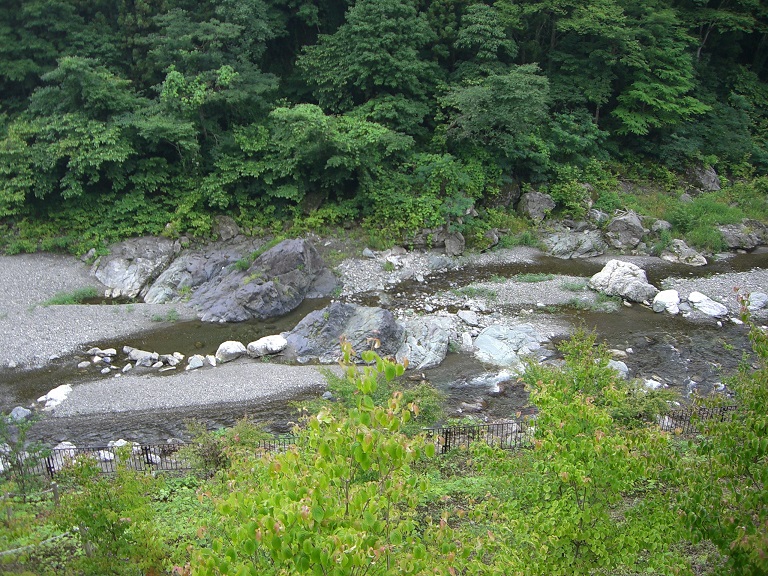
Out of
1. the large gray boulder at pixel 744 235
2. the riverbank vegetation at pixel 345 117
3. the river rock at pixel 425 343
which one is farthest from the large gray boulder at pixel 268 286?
the large gray boulder at pixel 744 235

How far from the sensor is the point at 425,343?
703 inches

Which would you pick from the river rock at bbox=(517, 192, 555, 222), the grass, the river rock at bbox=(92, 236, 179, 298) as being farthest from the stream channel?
the river rock at bbox=(517, 192, 555, 222)

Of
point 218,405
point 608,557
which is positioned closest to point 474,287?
point 218,405

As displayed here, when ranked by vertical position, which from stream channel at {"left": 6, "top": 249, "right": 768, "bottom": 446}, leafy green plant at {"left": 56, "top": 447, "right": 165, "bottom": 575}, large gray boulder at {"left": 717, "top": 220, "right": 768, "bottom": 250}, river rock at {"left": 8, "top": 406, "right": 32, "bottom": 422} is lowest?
stream channel at {"left": 6, "top": 249, "right": 768, "bottom": 446}

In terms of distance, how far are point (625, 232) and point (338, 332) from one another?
1509cm

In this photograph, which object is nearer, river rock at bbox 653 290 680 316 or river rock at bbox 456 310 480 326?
river rock at bbox 456 310 480 326

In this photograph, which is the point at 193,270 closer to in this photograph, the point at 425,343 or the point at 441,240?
the point at 425,343

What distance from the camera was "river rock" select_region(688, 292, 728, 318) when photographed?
19.8 metres

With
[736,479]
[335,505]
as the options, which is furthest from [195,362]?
[736,479]

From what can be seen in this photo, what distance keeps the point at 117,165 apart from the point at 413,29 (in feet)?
44.6

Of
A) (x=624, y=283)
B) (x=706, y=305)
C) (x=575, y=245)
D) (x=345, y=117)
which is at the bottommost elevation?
(x=706, y=305)

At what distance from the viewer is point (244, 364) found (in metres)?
17.1

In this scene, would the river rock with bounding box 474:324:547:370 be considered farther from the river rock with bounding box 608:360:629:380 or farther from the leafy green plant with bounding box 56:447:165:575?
the leafy green plant with bounding box 56:447:165:575

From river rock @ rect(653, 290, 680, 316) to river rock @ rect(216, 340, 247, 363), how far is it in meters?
14.3
